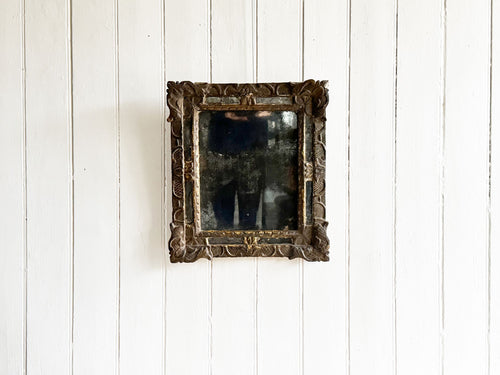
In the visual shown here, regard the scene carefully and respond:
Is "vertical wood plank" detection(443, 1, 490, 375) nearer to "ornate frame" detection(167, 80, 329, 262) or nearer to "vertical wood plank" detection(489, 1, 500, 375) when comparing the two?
"vertical wood plank" detection(489, 1, 500, 375)

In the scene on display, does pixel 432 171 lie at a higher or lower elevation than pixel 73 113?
lower

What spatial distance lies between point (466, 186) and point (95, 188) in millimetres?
946

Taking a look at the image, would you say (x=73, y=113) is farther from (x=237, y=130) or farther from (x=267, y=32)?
(x=267, y=32)

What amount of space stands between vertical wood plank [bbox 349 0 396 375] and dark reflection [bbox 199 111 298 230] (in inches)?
6.6

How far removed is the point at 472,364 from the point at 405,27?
879 mm

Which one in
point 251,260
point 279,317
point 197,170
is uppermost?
point 197,170

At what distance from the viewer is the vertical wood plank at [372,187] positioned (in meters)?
0.91

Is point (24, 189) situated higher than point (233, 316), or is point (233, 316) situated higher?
point (24, 189)

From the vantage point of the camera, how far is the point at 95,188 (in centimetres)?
91

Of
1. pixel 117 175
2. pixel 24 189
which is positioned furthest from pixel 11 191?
pixel 117 175

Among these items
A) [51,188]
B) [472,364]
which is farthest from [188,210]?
[472,364]

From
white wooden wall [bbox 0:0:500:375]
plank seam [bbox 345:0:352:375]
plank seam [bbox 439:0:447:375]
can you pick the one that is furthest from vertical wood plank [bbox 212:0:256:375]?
plank seam [bbox 439:0:447:375]

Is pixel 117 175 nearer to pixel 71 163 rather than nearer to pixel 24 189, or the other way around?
pixel 71 163

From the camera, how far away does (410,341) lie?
3.01 feet
